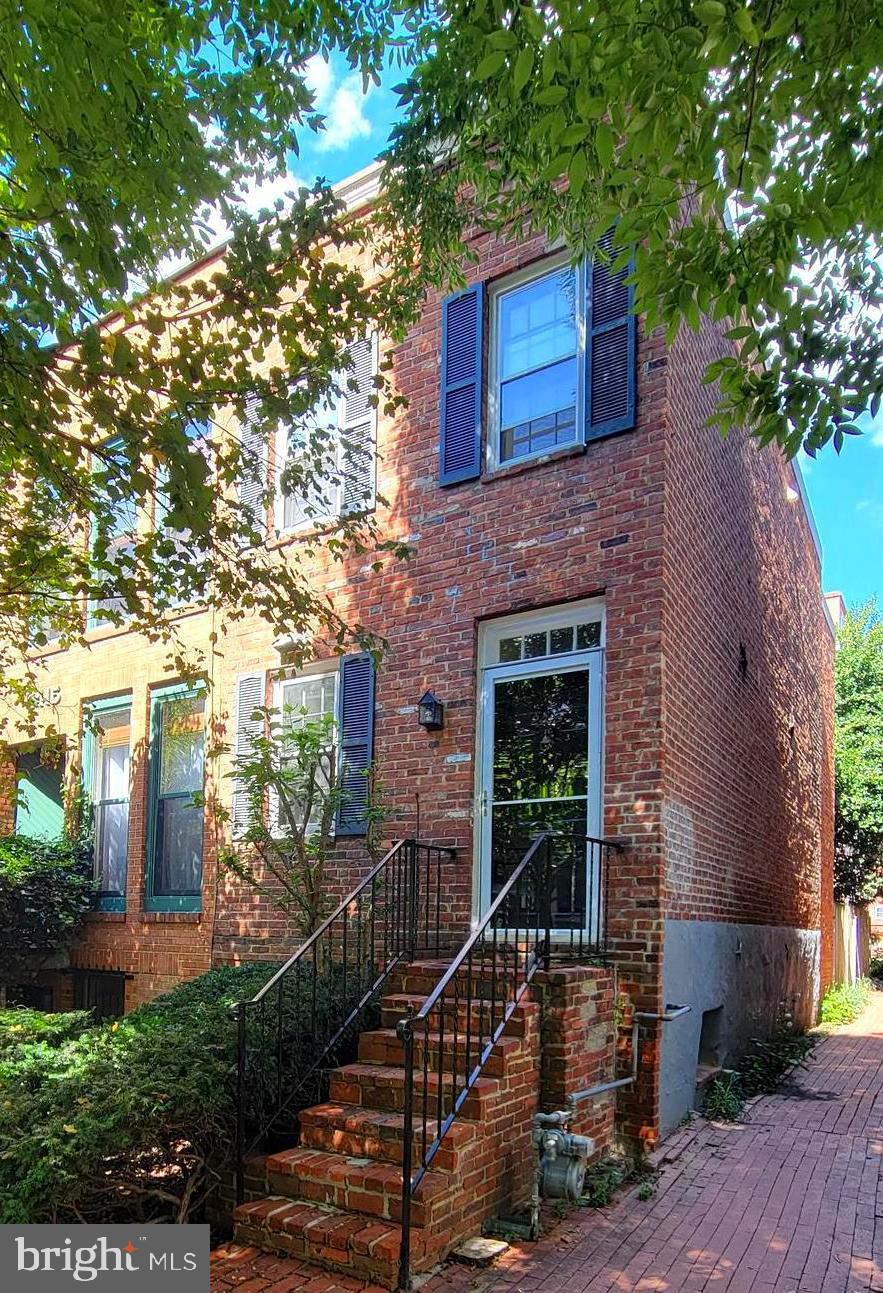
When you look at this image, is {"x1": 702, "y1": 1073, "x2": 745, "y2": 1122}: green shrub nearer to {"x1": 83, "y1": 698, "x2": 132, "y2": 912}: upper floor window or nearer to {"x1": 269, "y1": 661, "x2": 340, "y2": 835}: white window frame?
{"x1": 269, "y1": 661, "x2": 340, "y2": 835}: white window frame

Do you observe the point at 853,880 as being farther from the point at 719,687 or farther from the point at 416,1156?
the point at 416,1156

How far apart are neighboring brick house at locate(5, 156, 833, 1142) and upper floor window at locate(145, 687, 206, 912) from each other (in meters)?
0.03

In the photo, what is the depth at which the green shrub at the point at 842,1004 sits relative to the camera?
13328mm

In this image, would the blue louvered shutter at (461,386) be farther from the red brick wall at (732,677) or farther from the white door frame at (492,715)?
the red brick wall at (732,677)

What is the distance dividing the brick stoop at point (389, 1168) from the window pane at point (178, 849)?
423 cm

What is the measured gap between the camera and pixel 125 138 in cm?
445

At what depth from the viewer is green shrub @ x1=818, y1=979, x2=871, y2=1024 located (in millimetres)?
13328

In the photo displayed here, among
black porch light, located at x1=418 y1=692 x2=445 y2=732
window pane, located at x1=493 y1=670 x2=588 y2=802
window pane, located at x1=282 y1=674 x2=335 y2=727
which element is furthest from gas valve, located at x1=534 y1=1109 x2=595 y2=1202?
window pane, located at x1=282 y1=674 x2=335 y2=727

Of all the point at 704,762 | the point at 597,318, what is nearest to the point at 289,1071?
the point at 704,762

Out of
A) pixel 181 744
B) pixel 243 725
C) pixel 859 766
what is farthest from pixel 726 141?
pixel 859 766

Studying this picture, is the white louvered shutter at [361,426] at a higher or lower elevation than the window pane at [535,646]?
higher

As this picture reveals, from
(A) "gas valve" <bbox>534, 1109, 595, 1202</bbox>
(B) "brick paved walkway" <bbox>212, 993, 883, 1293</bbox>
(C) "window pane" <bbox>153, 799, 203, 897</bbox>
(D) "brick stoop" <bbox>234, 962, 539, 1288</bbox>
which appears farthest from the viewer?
(C) "window pane" <bbox>153, 799, 203, 897</bbox>

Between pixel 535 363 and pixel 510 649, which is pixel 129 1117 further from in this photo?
pixel 535 363

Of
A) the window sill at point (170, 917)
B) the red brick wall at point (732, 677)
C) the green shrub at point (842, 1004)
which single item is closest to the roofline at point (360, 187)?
the red brick wall at point (732, 677)
